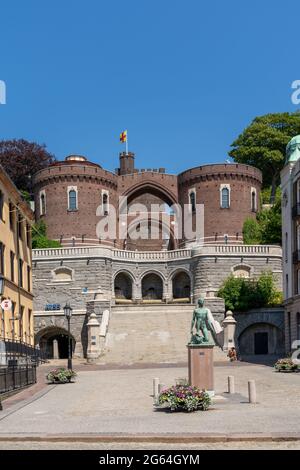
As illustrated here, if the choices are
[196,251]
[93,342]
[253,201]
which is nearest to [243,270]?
[196,251]

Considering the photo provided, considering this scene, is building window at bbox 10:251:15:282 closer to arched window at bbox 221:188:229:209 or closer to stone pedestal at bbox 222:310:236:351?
stone pedestal at bbox 222:310:236:351

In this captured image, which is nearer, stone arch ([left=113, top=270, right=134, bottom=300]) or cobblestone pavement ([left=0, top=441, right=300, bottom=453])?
cobblestone pavement ([left=0, top=441, right=300, bottom=453])

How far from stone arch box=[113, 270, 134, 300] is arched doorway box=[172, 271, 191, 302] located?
401 cm

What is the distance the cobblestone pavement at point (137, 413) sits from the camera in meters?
14.0

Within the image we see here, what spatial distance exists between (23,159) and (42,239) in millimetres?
14781

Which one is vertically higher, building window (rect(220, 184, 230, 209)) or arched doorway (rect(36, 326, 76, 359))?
building window (rect(220, 184, 230, 209))

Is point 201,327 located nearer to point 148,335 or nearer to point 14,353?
point 14,353

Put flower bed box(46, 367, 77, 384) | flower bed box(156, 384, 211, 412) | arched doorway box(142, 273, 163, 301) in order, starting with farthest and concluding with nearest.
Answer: arched doorway box(142, 273, 163, 301) < flower bed box(46, 367, 77, 384) < flower bed box(156, 384, 211, 412)

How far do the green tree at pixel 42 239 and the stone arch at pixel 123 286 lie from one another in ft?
23.7

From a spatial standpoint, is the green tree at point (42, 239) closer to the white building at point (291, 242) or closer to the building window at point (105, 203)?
the building window at point (105, 203)

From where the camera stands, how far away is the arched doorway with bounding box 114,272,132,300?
64.0 meters

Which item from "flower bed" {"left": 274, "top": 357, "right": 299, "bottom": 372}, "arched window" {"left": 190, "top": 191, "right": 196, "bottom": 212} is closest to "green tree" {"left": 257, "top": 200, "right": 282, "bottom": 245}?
"arched window" {"left": 190, "top": 191, "right": 196, "bottom": 212}
